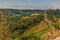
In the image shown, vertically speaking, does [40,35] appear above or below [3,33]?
below

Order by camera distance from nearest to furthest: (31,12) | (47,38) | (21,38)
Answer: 1. (47,38)
2. (21,38)
3. (31,12)

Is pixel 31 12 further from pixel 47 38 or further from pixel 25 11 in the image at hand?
pixel 47 38

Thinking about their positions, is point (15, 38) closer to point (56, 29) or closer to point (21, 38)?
point (21, 38)

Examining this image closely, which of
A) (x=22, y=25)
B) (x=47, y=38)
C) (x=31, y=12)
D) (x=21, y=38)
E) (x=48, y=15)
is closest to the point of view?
(x=47, y=38)

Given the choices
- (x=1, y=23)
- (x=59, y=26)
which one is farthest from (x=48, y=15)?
(x=1, y=23)

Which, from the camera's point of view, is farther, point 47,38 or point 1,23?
point 47,38

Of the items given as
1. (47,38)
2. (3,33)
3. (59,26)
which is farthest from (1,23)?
(59,26)

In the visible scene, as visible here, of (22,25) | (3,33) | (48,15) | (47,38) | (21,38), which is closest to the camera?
(3,33)

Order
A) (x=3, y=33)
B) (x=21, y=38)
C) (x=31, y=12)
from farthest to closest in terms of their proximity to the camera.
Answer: (x=31, y=12) → (x=21, y=38) → (x=3, y=33)

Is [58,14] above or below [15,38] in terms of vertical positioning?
above
